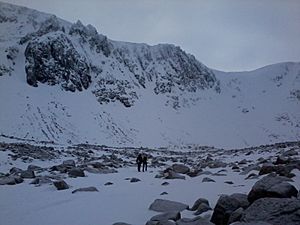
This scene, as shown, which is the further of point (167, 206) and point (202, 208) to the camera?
point (167, 206)

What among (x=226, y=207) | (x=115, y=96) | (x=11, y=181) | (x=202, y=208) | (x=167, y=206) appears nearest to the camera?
(x=226, y=207)

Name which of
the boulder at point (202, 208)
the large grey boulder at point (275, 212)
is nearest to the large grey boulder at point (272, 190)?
the large grey boulder at point (275, 212)

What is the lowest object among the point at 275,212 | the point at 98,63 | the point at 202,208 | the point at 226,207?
the point at 202,208

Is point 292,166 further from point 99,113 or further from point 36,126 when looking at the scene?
point 99,113

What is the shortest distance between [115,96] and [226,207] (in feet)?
188

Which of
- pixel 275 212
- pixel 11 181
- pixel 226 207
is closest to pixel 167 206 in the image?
pixel 226 207

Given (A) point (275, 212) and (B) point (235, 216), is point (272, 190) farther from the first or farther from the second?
(A) point (275, 212)

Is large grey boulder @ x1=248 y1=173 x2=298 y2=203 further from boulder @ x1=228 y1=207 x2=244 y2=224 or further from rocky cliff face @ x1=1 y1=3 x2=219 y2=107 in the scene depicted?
rocky cliff face @ x1=1 y1=3 x2=219 y2=107

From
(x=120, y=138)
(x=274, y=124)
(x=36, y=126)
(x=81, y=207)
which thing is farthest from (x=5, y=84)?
(x=274, y=124)

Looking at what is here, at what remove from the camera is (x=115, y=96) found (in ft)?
203

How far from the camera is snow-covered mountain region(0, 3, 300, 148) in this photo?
4788 centimetres

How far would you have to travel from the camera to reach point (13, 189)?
10.1 meters

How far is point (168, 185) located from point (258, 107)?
78699 mm

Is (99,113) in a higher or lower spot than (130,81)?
lower
